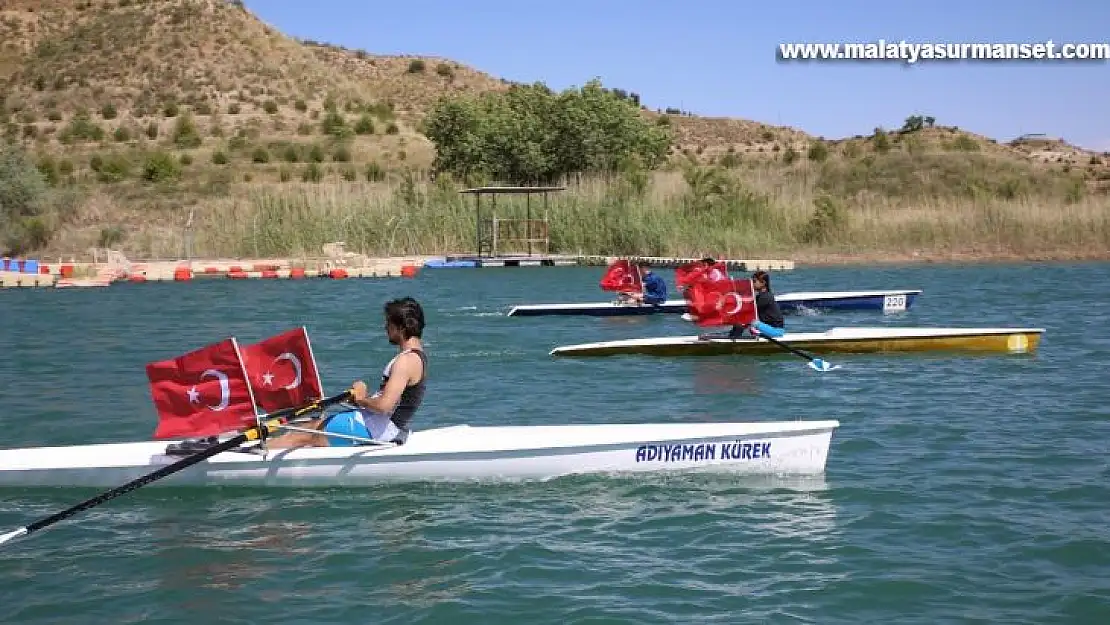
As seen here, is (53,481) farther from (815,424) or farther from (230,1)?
(230,1)

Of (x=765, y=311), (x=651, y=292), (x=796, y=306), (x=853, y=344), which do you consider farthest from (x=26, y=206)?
(x=853, y=344)

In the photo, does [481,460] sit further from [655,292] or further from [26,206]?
[26,206]

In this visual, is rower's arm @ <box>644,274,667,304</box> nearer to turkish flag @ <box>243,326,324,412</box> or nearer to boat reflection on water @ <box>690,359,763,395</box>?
boat reflection on water @ <box>690,359,763,395</box>

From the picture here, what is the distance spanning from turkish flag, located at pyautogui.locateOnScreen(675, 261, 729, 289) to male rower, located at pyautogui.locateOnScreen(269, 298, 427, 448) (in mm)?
7035

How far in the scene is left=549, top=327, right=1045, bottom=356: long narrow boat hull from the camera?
53.6 feet

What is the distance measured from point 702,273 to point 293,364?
8.46 metres

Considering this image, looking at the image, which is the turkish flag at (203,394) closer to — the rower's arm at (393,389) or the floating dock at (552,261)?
the rower's arm at (393,389)

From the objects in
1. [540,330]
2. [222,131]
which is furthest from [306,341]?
[222,131]

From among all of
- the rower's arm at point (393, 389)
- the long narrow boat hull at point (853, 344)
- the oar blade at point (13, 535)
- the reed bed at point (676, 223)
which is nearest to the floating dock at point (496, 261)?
the reed bed at point (676, 223)

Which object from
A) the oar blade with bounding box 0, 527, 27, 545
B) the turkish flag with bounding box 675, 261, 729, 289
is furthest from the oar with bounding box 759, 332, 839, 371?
the oar blade with bounding box 0, 527, 27, 545

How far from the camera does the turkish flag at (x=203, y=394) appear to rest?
353 inches

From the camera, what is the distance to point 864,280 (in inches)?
1236

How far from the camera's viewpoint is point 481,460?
30.7ft

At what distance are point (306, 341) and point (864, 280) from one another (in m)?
24.3
